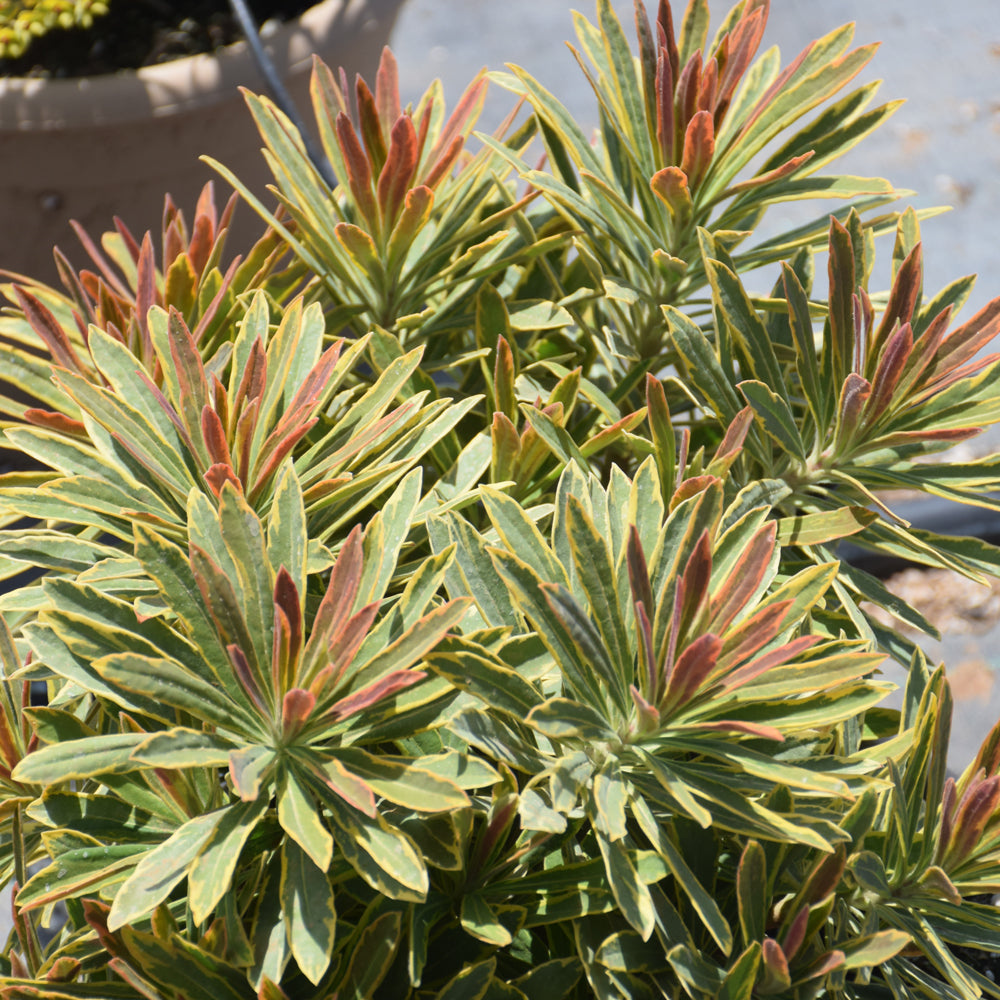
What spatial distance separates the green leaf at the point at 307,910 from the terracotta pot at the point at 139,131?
4.21 ft

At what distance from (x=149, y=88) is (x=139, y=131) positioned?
7cm

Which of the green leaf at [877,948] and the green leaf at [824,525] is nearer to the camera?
the green leaf at [877,948]

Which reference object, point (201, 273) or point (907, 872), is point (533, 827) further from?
point (201, 273)

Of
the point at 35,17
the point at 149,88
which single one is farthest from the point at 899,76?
the point at 35,17

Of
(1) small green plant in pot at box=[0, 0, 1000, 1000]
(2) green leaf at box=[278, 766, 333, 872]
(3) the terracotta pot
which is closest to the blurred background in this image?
(3) the terracotta pot

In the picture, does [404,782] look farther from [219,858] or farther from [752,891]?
[752,891]

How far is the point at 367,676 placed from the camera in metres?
0.49

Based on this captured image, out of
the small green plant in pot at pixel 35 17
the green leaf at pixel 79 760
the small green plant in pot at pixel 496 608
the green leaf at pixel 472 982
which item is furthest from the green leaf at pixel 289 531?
the small green plant in pot at pixel 35 17

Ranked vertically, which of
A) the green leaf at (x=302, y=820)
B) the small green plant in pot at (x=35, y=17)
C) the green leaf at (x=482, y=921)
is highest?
the small green plant in pot at (x=35, y=17)

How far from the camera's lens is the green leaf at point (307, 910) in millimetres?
454

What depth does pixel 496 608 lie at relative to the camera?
56 centimetres

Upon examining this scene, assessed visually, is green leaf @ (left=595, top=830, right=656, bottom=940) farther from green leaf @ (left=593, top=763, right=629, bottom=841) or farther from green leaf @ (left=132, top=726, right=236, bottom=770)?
green leaf @ (left=132, top=726, right=236, bottom=770)

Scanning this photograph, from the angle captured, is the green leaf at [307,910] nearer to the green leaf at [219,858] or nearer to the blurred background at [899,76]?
the green leaf at [219,858]

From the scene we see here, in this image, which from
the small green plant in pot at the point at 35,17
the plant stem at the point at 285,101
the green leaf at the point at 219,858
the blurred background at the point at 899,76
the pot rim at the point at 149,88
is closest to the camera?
the green leaf at the point at 219,858
